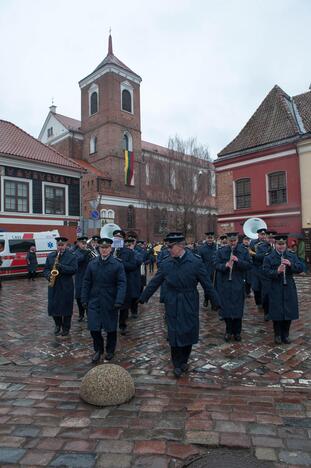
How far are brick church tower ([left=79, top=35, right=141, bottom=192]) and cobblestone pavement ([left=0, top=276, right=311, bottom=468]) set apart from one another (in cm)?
3322

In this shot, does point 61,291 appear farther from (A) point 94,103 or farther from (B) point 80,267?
(A) point 94,103

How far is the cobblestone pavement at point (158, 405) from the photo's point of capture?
10.0ft

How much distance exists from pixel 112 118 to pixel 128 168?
5.46 meters

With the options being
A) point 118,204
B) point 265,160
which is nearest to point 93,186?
point 118,204

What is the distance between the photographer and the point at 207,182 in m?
35.5

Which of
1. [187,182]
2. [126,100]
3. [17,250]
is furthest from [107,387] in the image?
[126,100]

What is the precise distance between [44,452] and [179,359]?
87.2 inches

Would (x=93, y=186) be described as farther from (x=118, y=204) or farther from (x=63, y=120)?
(x=63, y=120)

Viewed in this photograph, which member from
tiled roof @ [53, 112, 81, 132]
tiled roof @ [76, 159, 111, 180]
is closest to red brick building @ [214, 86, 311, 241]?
tiled roof @ [76, 159, 111, 180]

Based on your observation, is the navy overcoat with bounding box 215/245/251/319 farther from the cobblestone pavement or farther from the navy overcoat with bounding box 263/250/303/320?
the cobblestone pavement

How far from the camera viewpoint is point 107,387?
3.96m

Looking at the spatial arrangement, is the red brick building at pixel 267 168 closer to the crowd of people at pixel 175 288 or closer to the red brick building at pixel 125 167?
the red brick building at pixel 125 167

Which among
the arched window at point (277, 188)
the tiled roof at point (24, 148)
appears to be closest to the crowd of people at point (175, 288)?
the arched window at point (277, 188)

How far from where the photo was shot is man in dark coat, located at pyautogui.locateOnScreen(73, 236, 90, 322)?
855cm
